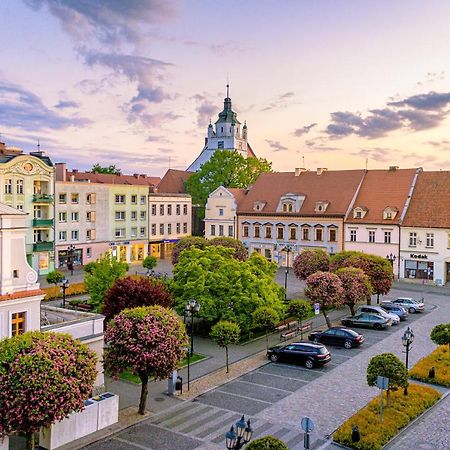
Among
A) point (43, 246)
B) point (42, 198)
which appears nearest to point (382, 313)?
point (43, 246)

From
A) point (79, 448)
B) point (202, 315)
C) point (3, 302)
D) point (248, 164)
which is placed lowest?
point (79, 448)

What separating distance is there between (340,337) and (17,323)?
1833 centimetres

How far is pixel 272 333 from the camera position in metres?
33.9

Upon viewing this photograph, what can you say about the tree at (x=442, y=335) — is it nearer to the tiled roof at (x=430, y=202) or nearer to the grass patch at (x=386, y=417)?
the grass patch at (x=386, y=417)

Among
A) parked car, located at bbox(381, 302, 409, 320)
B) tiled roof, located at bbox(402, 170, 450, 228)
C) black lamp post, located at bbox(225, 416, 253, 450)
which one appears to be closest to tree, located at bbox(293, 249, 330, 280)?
parked car, located at bbox(381, 302, 409, 320)

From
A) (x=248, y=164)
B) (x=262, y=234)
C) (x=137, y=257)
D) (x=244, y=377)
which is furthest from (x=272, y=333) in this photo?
(x=248, y=164)

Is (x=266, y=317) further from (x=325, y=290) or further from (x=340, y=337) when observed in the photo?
(x=325, y=290)

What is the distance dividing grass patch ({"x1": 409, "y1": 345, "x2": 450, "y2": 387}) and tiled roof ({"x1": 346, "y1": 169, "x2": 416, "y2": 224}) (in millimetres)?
29386

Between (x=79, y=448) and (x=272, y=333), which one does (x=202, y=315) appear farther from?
(x=79, y=448)

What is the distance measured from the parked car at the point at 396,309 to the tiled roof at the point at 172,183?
164 feet

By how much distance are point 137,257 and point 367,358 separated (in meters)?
43.9

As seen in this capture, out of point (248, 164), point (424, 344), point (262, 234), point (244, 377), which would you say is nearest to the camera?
point (244, 377)

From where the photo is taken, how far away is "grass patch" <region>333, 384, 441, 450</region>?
58.9ft

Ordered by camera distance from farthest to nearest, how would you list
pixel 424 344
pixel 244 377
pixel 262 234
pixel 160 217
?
pixel 160 217 < pixel 262 234 < pixel 424 344 < pixel 244 377
